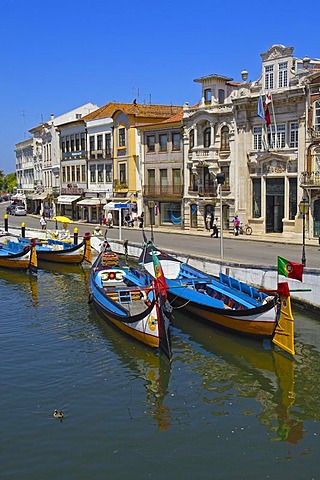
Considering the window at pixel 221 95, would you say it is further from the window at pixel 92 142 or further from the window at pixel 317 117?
the window at pixel 92 142

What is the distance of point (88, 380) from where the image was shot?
53.6 feet

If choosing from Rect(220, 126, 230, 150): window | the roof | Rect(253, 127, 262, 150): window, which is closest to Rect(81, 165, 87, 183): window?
the roof

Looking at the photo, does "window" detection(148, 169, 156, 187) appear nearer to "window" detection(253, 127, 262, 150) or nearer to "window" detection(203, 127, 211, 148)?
"window" detection(203, 127, 211, 148)

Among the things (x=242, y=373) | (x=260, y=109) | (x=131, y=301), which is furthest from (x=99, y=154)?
(x=242, y=373)

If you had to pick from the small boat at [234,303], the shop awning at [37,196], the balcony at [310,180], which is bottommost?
the small boat at [234,303]

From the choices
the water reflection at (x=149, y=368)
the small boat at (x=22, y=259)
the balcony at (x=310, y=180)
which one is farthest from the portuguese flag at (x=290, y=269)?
the balcony at (x=310, y=180)

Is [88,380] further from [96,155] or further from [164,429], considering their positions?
[96,155]

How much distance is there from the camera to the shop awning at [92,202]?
204 feet

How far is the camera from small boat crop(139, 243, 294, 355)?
59.1ft

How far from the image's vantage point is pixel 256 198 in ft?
146

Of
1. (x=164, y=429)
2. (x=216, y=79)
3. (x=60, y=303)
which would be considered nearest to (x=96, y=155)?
(x=216, y=79)

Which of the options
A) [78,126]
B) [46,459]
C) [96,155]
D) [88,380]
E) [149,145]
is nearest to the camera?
[46,459]

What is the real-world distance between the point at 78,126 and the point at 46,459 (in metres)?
59.3

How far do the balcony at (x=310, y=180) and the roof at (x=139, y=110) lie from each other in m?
21.9
